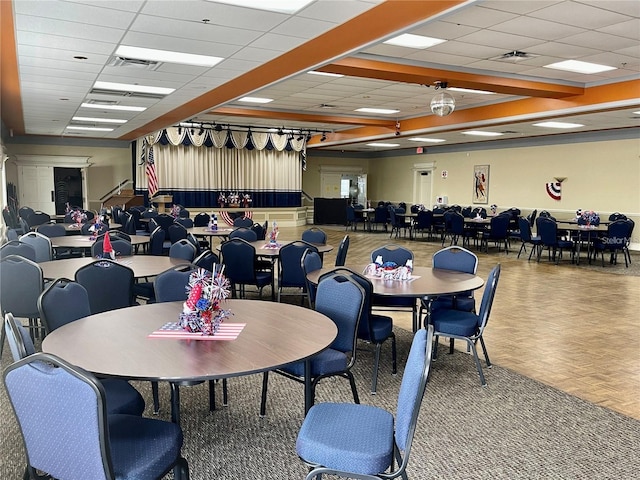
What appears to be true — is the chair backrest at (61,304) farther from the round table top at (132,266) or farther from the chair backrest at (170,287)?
the round table top at (132,266)

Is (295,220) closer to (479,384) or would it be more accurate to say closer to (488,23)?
(488,23)

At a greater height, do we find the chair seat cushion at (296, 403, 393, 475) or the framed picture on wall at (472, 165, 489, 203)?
the framed picture on wall at (472, 165, 489, 203)

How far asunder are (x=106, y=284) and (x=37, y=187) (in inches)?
554

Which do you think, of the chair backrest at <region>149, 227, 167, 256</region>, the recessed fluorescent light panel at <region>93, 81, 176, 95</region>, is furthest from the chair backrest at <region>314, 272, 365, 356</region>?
the recessed fluorescent light panel at <region>93, 81, 176, 95</region>

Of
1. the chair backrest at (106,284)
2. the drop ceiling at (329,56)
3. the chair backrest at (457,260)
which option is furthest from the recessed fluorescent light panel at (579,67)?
the chair backrest at (106,284)

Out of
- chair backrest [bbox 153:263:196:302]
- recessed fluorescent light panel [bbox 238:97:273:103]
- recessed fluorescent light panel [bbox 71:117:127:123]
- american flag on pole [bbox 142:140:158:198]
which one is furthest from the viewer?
american flag on pole [bbox 142:140:158:198]

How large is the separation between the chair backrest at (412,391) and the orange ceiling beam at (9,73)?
418cm

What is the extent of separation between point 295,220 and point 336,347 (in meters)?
15.3

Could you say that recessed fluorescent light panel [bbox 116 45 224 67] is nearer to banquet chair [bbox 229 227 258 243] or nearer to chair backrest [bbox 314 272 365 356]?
banquet chair [bbox 229 227 258 243]

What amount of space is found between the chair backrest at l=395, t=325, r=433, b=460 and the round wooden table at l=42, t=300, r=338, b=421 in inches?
18.1

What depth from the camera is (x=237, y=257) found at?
19.3ft

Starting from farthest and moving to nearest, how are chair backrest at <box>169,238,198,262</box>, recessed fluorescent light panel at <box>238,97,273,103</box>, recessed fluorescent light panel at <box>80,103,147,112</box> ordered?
recessed fluorescent light panel at <box>238,97,273,103</box> → recessed fluorescent light panel at <box>80,103,147,112</box> → chair backrest at <box>169,238,198,262</box>

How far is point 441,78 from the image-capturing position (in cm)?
770

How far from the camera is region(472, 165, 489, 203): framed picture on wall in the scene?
682 inches
